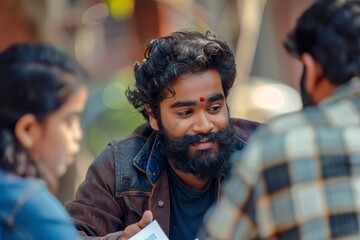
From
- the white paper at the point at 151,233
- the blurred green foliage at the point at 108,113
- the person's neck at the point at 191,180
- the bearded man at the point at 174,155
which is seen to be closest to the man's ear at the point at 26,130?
the white paper at the point at 151,233

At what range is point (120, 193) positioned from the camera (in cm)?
489

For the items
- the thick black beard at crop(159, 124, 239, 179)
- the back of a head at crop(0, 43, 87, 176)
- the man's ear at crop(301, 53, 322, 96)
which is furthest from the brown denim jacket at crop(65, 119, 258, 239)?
the man's ear at crop(301, 53, 322, 96)

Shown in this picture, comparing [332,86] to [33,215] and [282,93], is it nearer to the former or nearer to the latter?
[33,215]

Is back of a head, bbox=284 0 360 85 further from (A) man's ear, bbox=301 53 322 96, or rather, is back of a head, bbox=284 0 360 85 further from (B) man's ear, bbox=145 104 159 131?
(B) man's ear, bbox=145 104 159 131

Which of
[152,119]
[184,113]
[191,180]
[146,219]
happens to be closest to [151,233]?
[146,219]

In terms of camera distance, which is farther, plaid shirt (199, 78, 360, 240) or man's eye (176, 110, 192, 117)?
man's eye (176, 110, 192, 117)

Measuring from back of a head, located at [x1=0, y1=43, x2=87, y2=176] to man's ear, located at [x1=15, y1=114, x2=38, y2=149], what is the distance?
0.01m

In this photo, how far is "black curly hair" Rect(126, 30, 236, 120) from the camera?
4.96m

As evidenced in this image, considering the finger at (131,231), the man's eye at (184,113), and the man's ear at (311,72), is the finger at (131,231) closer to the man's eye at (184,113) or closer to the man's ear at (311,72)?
the man's eye at (184,113)

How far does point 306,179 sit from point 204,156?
1576 millimetres

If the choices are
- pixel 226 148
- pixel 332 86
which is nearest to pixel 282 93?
pixel 226 148

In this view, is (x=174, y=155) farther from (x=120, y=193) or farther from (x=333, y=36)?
(x=333, y=36)

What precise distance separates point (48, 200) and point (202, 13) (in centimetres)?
773

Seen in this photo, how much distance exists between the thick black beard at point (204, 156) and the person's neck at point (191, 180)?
0.15ft
